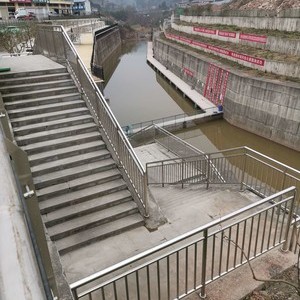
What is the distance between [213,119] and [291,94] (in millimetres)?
5258

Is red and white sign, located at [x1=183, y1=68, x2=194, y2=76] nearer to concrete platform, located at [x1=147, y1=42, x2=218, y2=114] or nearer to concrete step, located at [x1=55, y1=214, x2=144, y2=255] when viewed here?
concrete platform, located at [x1=147, y1=42, x2=218, y2=114]

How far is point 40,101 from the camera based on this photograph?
709cm

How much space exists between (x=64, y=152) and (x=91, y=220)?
1614 mm

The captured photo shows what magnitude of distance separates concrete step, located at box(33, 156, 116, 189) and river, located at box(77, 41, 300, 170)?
31.5ft

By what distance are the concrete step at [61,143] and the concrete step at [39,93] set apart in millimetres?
1431

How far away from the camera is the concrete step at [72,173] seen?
5.82 metres

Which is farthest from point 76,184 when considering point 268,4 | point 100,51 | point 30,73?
point 100,51

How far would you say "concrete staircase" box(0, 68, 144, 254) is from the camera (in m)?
5.50

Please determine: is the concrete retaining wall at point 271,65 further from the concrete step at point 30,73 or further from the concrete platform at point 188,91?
the concrete step at point 30,73

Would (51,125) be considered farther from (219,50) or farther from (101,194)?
(219,50)

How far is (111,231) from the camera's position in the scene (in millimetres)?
5504

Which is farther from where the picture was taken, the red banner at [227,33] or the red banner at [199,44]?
the red banner at [199,44]

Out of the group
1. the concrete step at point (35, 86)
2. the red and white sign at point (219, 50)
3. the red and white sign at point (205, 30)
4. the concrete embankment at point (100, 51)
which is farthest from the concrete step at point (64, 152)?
the red and white sign at point (205, 30)

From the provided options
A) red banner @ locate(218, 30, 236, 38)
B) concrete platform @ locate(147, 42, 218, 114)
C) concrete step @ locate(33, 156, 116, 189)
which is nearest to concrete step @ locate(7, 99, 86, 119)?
concrete step @ locate(33, 156, 116, 189)
